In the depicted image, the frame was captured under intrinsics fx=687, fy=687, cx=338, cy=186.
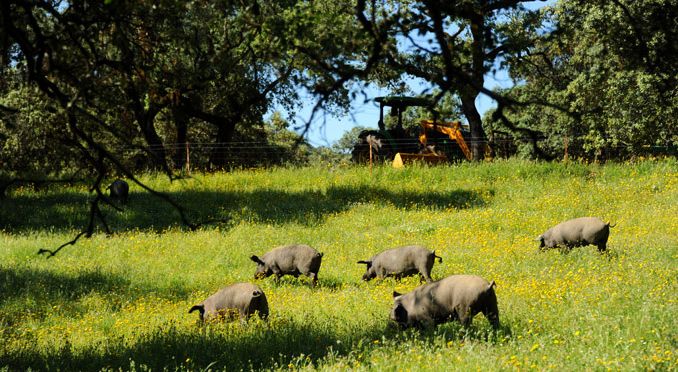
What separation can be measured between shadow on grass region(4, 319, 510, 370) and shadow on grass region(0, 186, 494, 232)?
11951 mm

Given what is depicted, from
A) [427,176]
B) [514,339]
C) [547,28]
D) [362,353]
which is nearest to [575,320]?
[514,339]

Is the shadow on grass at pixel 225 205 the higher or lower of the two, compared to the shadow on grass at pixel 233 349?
higher

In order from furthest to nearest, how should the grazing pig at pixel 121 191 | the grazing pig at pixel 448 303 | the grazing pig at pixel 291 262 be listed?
the grazing pig at pixel 121 191
the grazing pig at pixel 291 262
the grazing pig at pixel 448 303

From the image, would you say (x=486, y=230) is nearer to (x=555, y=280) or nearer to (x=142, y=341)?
(x=555, y=280)

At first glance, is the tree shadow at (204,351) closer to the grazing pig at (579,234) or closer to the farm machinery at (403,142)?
the grazing pig at (579,234)

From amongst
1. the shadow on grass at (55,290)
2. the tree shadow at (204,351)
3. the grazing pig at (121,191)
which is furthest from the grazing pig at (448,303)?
the grazing pig at (121,191)

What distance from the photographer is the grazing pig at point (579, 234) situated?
50.4 ft

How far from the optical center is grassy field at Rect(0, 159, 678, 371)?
28.2 feet

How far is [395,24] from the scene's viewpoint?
6719mm

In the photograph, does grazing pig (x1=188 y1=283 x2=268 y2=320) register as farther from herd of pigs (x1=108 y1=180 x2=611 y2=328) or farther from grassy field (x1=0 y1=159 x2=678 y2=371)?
grassy field (x1=0 y1=159 x2=678 y2=371)

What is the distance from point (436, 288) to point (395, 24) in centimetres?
434

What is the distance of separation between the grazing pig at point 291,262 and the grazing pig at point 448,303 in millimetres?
4315

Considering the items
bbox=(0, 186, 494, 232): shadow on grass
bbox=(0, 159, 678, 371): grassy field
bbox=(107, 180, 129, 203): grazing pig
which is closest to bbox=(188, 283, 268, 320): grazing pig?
bbox=(0, 159, 678, 371): grassy field

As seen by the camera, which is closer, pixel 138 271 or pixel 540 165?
pixel 138 271
